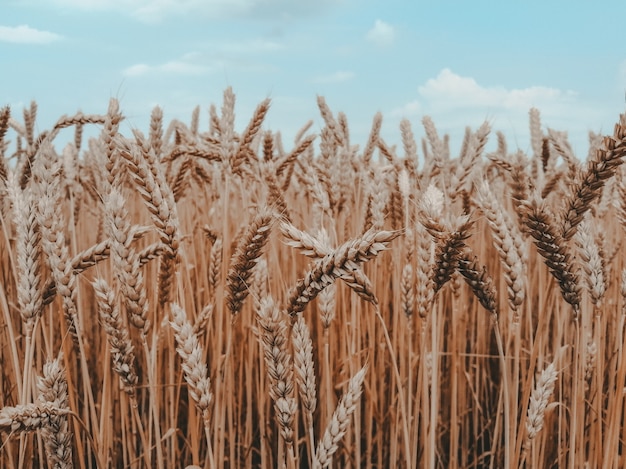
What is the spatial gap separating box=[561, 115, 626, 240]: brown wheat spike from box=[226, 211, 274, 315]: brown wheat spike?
0.59 meters

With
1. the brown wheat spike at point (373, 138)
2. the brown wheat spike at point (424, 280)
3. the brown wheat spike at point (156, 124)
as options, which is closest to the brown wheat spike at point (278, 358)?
the brown wheat spike at point (424, 280)

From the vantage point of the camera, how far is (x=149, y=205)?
1.13 meters

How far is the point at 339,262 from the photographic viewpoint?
92cm

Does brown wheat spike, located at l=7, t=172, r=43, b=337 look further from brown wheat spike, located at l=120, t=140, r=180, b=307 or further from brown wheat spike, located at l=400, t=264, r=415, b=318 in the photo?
brown wheat spike, located at l=400, t=264, r=415, b=318

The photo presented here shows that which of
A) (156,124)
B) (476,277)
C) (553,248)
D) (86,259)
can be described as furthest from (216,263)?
(156,124)

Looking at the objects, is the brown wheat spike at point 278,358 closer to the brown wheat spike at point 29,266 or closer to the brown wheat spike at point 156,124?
the brown wheat spike at point 29,266

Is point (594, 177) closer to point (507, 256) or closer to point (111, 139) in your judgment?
point (507, 256)

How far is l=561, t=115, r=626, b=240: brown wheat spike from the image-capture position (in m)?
1.05

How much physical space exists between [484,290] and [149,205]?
2.30 ft

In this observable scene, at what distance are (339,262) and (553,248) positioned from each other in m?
0.46

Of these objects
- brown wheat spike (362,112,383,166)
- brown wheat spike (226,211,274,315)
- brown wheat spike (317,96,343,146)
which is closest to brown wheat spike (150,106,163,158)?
brown wheat spike (317,96,343,146)

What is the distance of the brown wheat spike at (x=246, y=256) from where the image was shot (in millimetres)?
1107

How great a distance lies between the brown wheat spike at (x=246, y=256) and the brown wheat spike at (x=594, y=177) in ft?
1.94

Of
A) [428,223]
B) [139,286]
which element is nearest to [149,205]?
Answer: [139,286]
